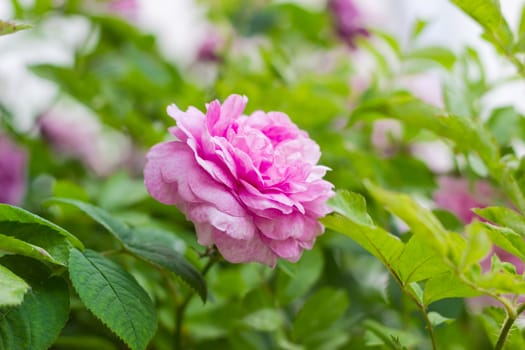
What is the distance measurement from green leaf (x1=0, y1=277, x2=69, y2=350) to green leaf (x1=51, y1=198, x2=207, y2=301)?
2.5 inches

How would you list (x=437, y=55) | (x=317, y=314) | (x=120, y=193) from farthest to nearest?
1. (x=437, y=55)
2. (x=120, y=193)
3. (x=317, y=314)

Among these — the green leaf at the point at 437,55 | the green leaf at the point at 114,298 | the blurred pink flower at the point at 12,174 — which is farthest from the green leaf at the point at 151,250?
the green leaf at the point at 437,55

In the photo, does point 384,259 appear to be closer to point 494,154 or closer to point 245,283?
point 494,154

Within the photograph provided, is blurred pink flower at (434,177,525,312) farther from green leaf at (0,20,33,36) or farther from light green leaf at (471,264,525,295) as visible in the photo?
green leaf at (0,20,33,36)

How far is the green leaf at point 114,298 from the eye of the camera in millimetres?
306

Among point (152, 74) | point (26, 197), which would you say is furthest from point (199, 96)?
point (26, 197)

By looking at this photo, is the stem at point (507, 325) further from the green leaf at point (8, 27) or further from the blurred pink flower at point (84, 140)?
the blurred pink flower at point (84, 140)

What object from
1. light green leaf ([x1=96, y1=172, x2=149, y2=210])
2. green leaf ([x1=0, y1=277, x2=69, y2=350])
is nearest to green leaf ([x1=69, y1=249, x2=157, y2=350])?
green leaf ([x1=0, y1=277, x2=69, y2=350])

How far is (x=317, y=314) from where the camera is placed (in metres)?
0.47

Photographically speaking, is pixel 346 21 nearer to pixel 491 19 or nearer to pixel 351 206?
pixel 491 19

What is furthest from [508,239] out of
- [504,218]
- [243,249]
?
[243,249]

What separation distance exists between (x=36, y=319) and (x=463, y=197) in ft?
1.37

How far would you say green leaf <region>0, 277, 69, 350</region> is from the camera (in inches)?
11.5

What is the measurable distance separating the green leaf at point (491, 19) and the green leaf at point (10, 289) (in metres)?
0.28
